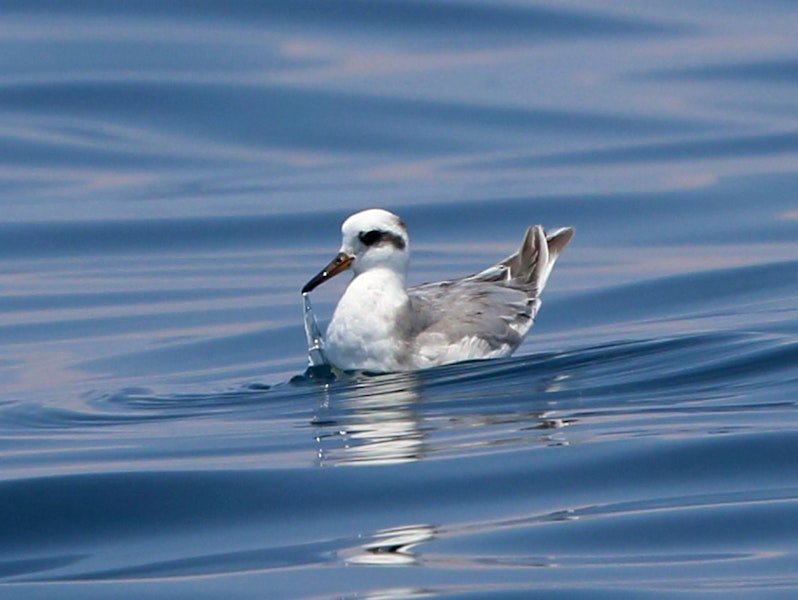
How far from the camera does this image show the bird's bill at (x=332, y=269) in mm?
10422

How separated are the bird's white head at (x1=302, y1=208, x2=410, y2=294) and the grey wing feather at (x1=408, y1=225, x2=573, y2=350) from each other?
13.5 inches

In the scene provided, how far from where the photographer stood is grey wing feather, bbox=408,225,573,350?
10.7 meters

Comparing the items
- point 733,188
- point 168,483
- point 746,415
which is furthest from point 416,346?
point 733,188

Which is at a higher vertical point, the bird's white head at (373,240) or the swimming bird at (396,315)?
the bird's white head at (373,240)

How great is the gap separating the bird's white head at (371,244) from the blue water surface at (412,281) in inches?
29.6

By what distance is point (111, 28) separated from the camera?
22047 mm

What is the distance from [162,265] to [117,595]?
29.8 feet

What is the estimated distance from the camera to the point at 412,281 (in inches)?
564

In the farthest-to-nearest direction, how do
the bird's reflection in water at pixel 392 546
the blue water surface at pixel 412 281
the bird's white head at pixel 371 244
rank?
1. the bird's white head at pixel 371 244
2. the blue water surface at pixel 412 281
3. the bird's reflection in water at pixel 392 546

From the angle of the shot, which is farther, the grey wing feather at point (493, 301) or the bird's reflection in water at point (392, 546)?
the grey wing feather at point (493, 301)

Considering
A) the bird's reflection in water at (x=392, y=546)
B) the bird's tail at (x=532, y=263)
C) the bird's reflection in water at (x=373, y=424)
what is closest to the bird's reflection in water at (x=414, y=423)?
the bird's reflection in water at (x=373, y=424)

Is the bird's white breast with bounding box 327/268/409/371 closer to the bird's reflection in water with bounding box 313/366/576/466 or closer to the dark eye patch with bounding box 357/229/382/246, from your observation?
the dark eye patch with bounding box 357/229/382/246

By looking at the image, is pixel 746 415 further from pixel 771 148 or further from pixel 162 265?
pixel 771 148

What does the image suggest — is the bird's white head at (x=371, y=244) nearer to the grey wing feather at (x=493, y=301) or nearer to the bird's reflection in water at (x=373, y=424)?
the grey wing feather at (x=493, y=301)
